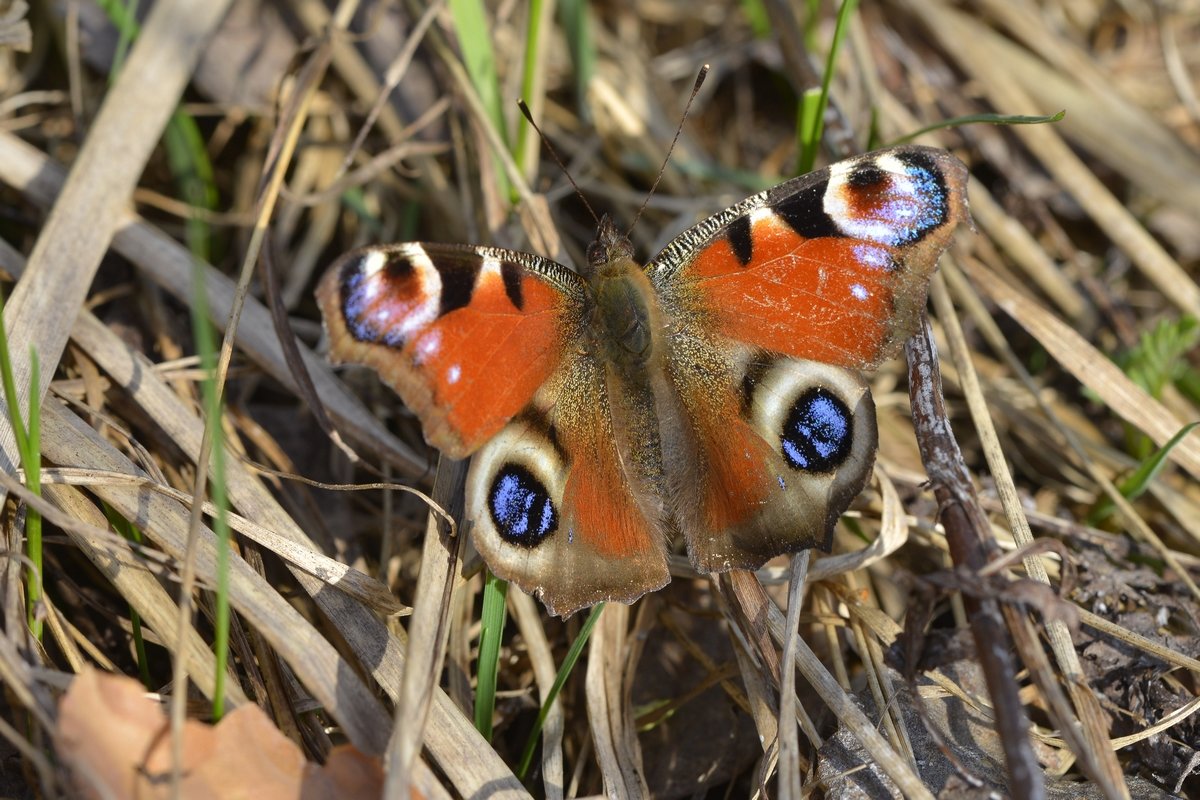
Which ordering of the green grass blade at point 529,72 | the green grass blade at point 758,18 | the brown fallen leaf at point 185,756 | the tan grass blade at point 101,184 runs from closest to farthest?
the brown fallen leaf at point 185,756 < the tan grass blade at point 101,184 < the green grass blade at point 529,72 < the green grass blade at point 758,18

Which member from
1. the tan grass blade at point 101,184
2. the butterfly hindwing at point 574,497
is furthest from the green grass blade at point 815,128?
the tan grass blade at point 101,184

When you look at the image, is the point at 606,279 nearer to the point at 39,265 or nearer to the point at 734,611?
the point at 734,611

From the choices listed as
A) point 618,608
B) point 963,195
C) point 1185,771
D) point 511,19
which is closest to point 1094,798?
point 1185,771

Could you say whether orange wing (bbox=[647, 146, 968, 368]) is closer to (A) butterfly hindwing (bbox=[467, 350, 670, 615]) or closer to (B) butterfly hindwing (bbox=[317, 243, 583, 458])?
(A) butterfly hindwing (bbox=[467, 350, 670, 615])

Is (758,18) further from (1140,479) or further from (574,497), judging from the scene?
(574,497)

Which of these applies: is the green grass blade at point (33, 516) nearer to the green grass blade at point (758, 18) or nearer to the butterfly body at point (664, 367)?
the butterfly body at point (664, 367)

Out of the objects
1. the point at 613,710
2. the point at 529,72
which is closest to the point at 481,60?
the point at 529,72

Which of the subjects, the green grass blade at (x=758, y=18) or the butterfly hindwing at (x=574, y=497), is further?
the green grass blade at (x=758, y=18)
